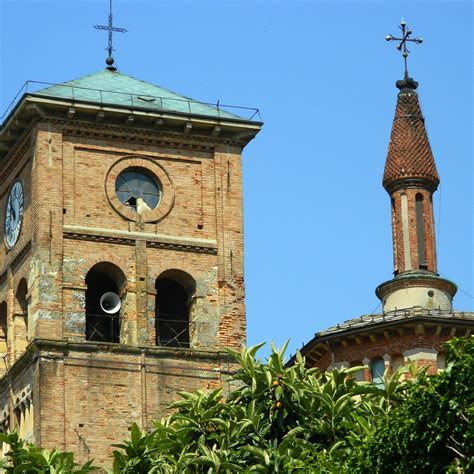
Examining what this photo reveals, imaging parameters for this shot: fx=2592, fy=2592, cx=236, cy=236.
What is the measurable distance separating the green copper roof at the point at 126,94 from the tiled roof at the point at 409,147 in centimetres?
486

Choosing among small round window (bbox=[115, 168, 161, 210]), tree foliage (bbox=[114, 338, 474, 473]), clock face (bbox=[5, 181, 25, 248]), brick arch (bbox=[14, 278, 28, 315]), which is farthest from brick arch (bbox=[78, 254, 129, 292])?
tree foliage (bbox=[114, 338, 474, 473])

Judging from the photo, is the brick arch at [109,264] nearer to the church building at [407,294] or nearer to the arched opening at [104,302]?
the arched opening at [104,302]

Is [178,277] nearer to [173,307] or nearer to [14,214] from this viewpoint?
[173,307]

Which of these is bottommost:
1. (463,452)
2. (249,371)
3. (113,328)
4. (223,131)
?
(463,452)

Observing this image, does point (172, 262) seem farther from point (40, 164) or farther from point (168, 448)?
point (168, 448)

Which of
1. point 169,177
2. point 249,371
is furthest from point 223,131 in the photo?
point 249,371

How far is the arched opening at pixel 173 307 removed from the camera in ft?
241

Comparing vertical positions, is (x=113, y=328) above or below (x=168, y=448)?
above

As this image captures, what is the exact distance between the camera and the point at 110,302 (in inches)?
2876

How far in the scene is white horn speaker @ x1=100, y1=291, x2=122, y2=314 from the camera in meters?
72.9

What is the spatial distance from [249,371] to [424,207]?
16.4 m

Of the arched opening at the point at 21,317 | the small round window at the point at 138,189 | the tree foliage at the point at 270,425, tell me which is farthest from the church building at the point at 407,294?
the tree foliage at the point at 270,425

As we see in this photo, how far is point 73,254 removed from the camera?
72125mm

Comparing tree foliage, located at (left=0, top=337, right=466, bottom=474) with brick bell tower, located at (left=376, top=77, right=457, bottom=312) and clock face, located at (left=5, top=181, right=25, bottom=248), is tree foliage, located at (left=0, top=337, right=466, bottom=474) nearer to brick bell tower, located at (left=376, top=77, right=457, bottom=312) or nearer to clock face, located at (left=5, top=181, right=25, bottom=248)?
brick bell tower, located at (left=376, top=77, right=457, bottom=312)
